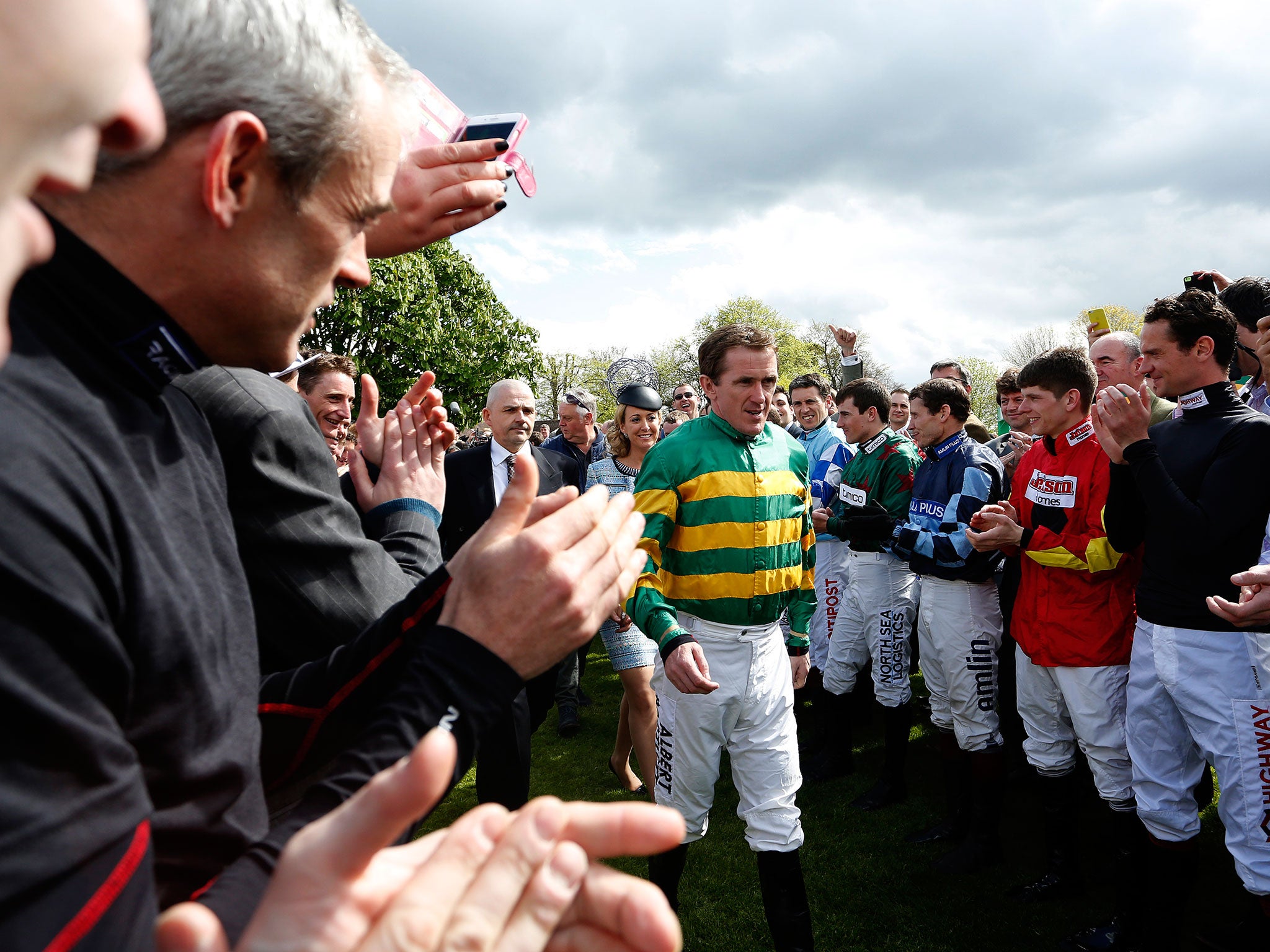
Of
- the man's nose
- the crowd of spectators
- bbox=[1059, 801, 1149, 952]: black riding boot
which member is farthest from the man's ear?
bbox=[1059, 801, 1149, 952]: black riding boot

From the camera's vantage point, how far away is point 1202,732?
3.41 meters

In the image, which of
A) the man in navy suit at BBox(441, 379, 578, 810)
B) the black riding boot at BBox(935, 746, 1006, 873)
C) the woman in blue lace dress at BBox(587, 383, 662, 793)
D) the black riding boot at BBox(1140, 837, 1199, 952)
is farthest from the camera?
the man in navy suit at BBox(441, 379, 578, 810)

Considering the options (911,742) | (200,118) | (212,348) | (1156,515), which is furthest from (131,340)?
(911,742)

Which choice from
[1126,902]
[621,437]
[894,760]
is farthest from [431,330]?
[1126,902]

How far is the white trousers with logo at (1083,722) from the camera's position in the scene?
3.94 metres

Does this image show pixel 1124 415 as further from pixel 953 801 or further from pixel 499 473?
pixel 499 473

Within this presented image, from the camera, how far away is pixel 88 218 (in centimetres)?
96

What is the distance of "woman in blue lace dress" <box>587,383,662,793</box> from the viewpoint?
16.6 feet

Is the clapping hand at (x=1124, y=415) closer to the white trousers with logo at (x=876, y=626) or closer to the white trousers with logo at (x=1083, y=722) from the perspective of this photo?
the white trousers with logo at (x=1083, y=722)

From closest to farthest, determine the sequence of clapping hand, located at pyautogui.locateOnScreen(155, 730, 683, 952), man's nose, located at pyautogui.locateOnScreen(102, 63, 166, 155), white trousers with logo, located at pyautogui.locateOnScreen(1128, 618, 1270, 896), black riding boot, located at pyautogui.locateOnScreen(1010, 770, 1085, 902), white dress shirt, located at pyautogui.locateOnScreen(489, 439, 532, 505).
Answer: man's nose, located at pyautogui.locateOnScreen(102, 63, 166, 155) < clapping hand, located at pyautogui.locateOnScreen(155, 730, 683, 952) < white trousers with logo, located at pyautogui.locateOnScreen(1128, 618, 1270, 896) < black riding boot, located at pyautogui.locateOnScreen(1010, 770, 1085, 902) < white dress shirt, located at pyautogui.locateOnScreen(489, 439, 532, 505)

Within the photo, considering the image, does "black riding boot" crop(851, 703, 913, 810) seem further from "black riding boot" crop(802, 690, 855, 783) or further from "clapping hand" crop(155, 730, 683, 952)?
"clapping hand" crop(155, 730, 683, 952)

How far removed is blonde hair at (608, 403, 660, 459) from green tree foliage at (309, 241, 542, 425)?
17.1 m

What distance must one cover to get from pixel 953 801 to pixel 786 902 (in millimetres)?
1882

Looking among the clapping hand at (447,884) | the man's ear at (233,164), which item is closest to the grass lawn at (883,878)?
the clapping hand at (447,884)
